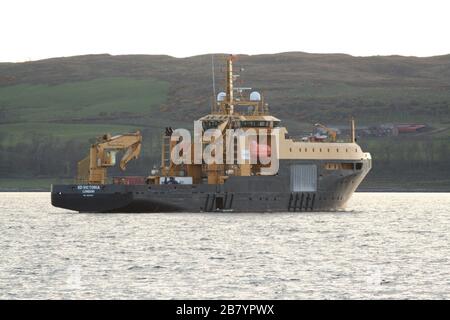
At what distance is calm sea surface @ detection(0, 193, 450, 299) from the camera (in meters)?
37.8

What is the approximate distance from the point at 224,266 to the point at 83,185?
38871 millimetres

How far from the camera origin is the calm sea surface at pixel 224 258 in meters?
37.8

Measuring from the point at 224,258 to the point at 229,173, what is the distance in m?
35.4

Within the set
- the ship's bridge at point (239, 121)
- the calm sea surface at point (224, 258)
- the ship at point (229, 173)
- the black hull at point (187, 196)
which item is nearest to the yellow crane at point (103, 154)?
the ship at point (229, 173)

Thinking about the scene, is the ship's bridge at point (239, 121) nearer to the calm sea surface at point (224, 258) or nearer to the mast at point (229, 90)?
the mast at point (229, 90)

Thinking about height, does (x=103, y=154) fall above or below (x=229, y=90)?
below

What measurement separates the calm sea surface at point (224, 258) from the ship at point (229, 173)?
4061mm

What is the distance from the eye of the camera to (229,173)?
274 feet

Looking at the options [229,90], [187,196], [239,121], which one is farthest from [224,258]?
[229,90]

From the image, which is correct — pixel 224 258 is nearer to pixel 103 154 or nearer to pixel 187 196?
pixel 187 196

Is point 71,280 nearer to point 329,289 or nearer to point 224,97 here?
point 329,289

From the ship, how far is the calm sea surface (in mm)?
4061

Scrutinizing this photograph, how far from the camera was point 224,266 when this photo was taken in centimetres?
4506
